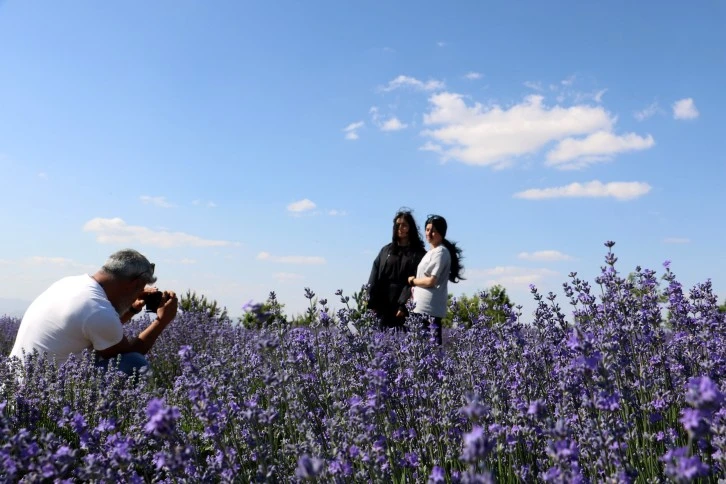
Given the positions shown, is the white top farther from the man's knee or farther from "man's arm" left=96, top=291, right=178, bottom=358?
the man's knee

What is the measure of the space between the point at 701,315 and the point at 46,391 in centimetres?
352

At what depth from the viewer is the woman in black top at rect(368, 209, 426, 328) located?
6898mm

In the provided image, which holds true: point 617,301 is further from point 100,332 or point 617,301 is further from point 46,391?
point 100,332

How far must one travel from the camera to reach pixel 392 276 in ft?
22.9

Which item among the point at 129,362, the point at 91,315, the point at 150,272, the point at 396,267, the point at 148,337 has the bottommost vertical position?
the point at 129,362

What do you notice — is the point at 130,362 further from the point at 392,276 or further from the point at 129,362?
the point at 392,276

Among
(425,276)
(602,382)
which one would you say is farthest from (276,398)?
(425,276)

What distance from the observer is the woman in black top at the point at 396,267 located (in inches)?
272

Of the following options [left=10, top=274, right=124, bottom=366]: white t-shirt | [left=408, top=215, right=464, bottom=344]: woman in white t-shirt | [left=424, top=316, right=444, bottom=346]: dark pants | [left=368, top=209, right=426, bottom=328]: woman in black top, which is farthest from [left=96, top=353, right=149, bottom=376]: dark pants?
[left=368, top=209, right=426, bottom=328]: woman in black top

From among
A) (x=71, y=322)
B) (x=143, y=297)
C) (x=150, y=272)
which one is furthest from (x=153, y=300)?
(x=71, y=322)

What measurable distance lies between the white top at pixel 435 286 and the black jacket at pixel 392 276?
1.78 feet

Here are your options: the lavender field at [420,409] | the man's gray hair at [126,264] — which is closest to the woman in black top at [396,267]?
the lavender field at [420,409]

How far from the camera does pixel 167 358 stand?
22.1ft

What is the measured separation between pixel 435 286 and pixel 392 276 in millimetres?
864
